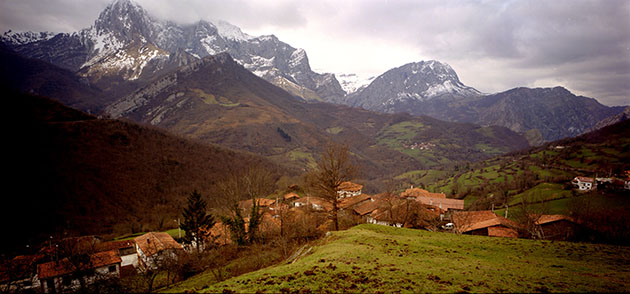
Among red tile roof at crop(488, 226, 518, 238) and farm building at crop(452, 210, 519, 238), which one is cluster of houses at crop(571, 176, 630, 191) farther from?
red tile roof at crop(488, 226, 518, 238)

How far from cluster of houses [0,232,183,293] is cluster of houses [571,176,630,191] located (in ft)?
354

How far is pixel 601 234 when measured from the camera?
31.1m

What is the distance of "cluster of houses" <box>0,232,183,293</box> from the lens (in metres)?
28.0

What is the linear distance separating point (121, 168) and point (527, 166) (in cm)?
17302

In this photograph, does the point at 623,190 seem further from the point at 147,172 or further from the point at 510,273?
the point at 147,172

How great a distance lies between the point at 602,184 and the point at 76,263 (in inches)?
4668

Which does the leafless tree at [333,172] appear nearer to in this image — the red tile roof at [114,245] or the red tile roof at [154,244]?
the red tile roof at [154,244]

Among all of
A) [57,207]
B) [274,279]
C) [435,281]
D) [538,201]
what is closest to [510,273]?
[435,281]

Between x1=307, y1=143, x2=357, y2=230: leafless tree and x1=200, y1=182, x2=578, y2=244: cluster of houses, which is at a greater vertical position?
x1=307, y1=143, x2=357, y2=230: leafless tree

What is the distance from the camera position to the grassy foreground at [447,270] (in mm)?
11410

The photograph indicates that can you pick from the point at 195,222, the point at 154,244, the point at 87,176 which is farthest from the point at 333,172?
the point at 87,176

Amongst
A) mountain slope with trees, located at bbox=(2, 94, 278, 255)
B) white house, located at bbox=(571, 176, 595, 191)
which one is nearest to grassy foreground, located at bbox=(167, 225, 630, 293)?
mountain slope with trees, located at bbox=(2, 94, 278, 255)

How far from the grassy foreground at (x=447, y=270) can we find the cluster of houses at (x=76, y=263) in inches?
634

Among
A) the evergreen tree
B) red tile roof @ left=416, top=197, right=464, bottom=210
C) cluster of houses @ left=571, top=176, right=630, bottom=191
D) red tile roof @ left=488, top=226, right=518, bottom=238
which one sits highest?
the evergreen tree
